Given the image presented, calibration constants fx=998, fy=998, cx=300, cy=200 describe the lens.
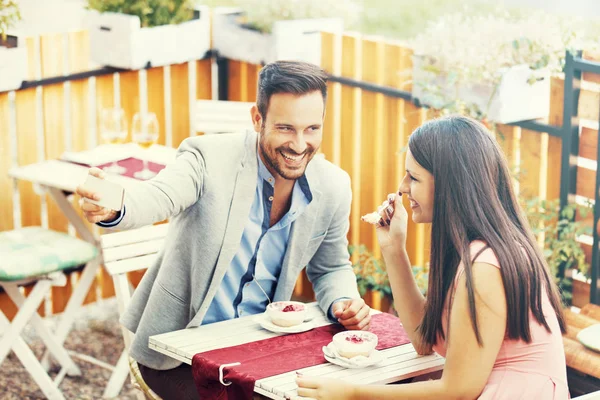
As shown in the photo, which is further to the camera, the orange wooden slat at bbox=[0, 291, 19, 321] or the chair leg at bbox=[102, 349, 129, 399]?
the orange wooden slat at bbox=[0, 291, 19, 321]

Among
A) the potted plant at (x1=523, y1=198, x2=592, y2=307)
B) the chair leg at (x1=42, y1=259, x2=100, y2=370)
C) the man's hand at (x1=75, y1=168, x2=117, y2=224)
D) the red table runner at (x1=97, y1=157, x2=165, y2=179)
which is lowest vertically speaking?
the chair leg at (x1=42, y1=259, x2=100, y2=370)

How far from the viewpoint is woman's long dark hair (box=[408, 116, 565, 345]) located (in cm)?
258

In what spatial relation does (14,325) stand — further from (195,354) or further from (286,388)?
(286,388)

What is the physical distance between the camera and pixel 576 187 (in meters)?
4.51

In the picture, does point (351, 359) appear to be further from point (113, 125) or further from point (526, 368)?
point (113, 125)

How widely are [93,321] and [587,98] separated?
2.97 metres

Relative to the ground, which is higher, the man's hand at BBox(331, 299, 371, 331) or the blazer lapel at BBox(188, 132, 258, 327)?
the blazer lapel at BBox(188, 132, 258, 327)

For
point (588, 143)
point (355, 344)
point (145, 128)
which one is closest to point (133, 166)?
point (145, 128)

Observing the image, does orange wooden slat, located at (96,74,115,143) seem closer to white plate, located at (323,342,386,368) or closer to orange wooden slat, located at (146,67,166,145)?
orange wooden slat, located at (146,67,166,145)

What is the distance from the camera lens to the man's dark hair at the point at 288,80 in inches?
120

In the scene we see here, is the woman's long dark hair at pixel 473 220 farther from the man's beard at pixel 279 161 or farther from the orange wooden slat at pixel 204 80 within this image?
the orange wooden slat at pixel 204 80

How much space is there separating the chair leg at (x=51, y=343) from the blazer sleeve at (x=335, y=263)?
191 cm

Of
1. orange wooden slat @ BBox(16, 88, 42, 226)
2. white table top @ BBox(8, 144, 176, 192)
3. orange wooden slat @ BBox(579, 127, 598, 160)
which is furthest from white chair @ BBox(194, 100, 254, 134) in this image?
orange wooden slat @ BBox(579, 127, 598, 160)

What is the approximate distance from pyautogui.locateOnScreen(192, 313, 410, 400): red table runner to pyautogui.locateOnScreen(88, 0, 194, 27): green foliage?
313cm
